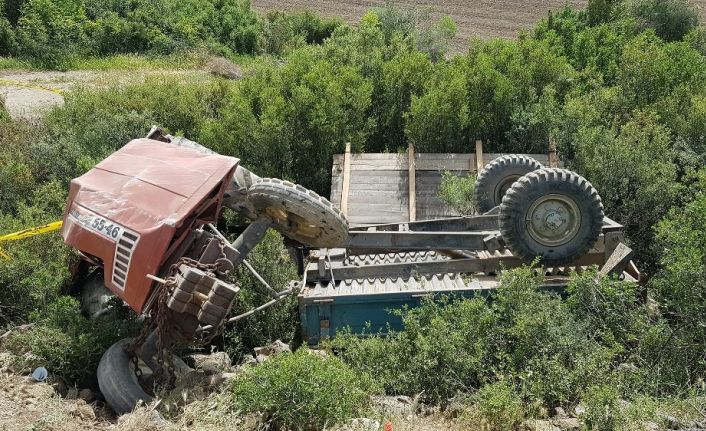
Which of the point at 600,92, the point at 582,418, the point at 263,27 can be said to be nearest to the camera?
the point at 582,418

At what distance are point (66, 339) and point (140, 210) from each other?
1452mm

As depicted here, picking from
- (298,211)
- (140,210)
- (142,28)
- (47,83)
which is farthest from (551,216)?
(142,28)

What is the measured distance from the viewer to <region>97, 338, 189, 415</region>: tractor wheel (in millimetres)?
6105

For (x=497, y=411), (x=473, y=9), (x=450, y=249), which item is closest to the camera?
(x=497, y=411)

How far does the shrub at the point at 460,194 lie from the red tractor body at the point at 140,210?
12.7 ft

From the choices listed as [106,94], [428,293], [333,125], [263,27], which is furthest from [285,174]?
[263,27]

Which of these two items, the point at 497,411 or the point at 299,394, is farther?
the point at 497,411

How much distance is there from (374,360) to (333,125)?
5884 mm

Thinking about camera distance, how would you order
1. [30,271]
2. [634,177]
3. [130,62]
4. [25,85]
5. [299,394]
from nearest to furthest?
[299,394] → [30,271] → [634,177] → [25,85] → [130,62]

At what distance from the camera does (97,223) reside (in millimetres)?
6469

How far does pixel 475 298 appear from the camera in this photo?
6.91 metres

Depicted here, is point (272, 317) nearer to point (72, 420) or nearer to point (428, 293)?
point (428, 293)

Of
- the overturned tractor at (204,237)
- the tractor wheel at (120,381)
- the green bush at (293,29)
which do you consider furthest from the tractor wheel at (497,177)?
the green bush at (293,29)

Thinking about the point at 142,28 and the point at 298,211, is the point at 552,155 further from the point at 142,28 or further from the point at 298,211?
the point at 142,28
